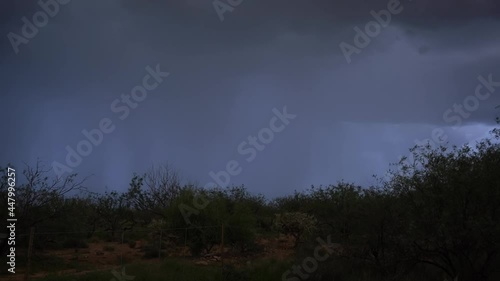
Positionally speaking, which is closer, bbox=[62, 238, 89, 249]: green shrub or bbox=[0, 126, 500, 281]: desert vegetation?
bbox=[0, 126, 500, 281]: desert vegetation

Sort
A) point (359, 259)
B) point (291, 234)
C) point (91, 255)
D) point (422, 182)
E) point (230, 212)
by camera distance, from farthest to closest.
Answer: point (291, 234), point (230, 212), point (91, 255), point (359, 259), point (422, 182)

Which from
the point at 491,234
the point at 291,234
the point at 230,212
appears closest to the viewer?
the point at 491,234

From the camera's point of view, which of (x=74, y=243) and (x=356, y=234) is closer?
(x=356, y=234)

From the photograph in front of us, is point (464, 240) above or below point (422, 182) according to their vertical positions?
below

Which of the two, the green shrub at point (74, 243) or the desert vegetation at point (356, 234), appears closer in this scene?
the desert vegetation at point (356, 234)

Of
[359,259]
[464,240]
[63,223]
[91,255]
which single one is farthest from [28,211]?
[464,240]

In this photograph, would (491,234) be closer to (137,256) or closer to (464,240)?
(464,240)

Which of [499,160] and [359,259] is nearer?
[499,160]

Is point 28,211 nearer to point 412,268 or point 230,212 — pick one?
point 230,212

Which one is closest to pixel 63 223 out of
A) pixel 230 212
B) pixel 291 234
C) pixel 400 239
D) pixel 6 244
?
pixel 6 244

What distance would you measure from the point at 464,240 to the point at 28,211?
67.2 ft

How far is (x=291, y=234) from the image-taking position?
35.4 m

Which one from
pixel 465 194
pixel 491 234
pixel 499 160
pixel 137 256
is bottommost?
pixel 137 256

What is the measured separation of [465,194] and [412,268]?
3.68m
